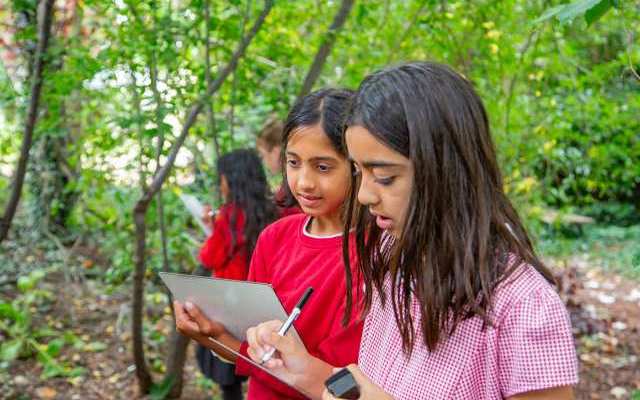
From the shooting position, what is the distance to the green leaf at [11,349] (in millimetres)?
4180

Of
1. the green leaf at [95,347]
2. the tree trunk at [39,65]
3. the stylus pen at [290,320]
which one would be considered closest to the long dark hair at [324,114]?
the stylus pen at [290,320]

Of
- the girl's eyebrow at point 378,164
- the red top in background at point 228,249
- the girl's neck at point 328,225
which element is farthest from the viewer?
the red top in background at point 228,249

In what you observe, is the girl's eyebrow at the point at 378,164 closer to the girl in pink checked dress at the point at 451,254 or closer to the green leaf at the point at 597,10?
the girl in pink checked dress at the point at 451,254

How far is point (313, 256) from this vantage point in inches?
76.2

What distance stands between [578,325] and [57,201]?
401 cm

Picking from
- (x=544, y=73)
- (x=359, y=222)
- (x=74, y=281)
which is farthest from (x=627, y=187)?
(x=359, y=222)

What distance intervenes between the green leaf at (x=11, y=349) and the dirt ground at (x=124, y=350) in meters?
0.08

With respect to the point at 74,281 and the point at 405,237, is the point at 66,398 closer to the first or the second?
the point at 74,281

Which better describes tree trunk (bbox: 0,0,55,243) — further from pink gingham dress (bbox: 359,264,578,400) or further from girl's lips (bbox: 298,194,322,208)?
pink gingham dress (bbox: 359,264,578,400)

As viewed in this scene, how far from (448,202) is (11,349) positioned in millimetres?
3613

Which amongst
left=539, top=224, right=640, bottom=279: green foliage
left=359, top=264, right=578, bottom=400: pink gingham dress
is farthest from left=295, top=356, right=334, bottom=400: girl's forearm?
left=539, top=224, right=640, bottom=279: green foliage

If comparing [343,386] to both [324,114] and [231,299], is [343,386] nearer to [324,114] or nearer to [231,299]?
[231,299]

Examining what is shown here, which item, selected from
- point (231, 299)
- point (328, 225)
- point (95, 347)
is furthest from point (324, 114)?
point (95, 347)

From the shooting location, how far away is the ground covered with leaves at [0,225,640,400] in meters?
4.23
